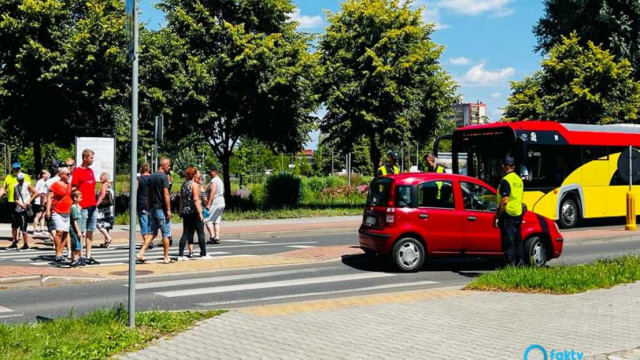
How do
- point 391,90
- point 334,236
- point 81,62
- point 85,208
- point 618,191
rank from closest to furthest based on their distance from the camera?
1. point 85,208
2. point 334,236
3. point 618,191
4. point 81,62
5. point 391,90

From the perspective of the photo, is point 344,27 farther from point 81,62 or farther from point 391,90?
point 81,62

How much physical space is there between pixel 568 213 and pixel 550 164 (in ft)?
6.10

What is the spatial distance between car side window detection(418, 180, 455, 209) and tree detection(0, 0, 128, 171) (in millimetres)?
16263

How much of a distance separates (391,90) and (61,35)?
14182 millimetres

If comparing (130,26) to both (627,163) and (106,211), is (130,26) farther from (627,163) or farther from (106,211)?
(627,163)

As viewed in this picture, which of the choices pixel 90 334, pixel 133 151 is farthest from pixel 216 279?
pixel 133 151

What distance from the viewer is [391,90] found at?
31.3 m

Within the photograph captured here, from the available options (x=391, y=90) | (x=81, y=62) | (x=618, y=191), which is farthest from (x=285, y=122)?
(x=618, y=191)

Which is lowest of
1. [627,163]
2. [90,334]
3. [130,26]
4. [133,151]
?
[90,334]

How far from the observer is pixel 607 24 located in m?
38.3

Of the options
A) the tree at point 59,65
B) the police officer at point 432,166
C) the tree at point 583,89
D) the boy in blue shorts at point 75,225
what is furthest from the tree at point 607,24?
the boy in blue shorts at point 75,225

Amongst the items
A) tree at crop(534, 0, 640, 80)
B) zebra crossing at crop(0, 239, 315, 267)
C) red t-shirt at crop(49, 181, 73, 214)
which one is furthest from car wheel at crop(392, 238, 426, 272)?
tree at crop(534, 0, 640, 80)

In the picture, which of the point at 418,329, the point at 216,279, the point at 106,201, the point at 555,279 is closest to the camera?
the point at 418,329

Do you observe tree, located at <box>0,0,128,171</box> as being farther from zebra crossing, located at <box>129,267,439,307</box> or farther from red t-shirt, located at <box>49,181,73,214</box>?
zebra crossing, located at <box>129,267,439,307</box>
